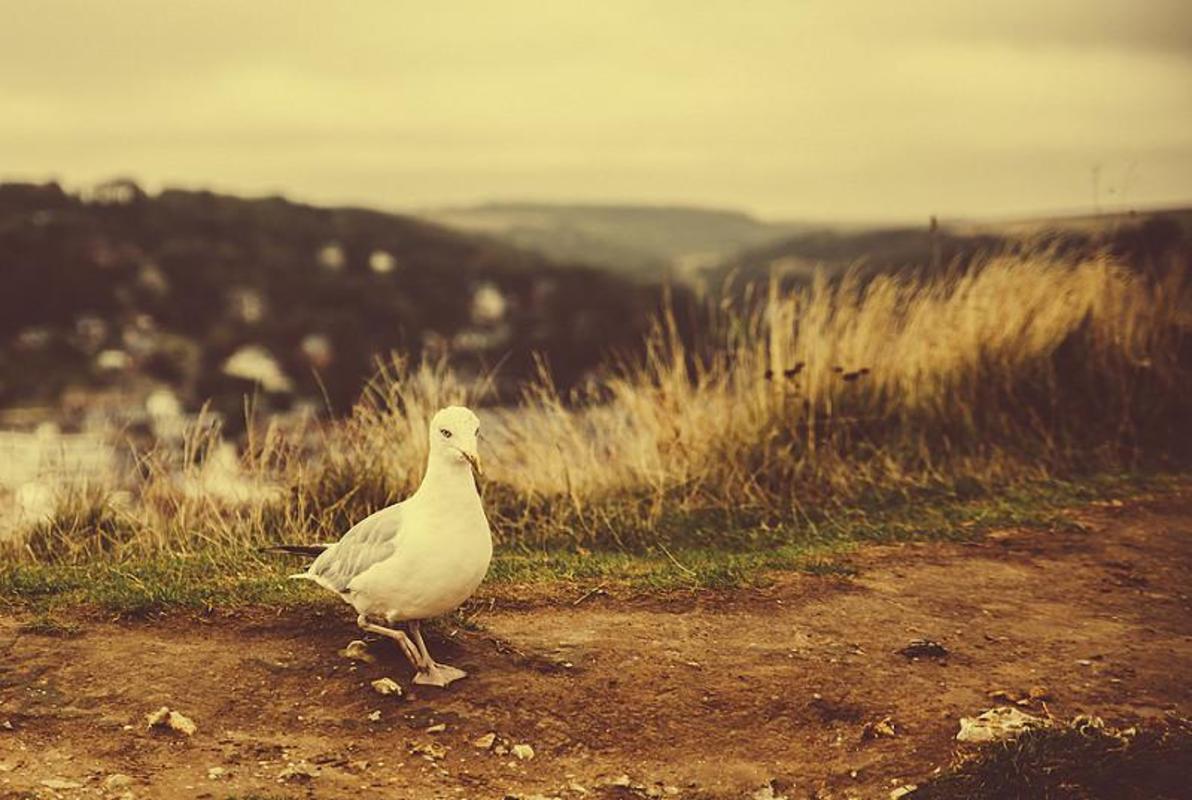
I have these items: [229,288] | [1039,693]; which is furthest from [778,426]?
[229,288]

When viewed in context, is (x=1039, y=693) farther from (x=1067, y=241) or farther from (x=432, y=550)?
(x=1067, y=241)

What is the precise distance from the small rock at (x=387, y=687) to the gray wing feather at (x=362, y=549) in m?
0.38

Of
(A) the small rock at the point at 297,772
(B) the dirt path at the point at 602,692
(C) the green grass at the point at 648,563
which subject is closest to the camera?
(A) the small rock at the point at 297,772

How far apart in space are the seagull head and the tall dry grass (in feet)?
9.03

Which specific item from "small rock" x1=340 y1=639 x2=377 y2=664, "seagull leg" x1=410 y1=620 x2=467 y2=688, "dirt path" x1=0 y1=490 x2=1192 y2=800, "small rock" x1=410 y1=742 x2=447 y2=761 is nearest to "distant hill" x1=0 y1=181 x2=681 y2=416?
"dirt path" x1=0 y1=490 x2=1192 y2=800

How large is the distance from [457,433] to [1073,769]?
2356 millimetres

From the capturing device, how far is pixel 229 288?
55438mm

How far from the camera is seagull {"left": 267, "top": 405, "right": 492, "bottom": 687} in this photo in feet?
14.9

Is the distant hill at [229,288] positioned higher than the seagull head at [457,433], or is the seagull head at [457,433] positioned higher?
the seagull head at [457,433]

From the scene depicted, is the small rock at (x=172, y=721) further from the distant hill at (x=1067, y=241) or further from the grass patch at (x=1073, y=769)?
the distant hill at (x=1067, y=241)

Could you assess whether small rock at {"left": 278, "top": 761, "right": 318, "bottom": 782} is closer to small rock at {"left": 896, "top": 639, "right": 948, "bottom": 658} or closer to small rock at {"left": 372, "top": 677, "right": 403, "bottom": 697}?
small rock at {"left": 372, "top": 677, "right": 403, "bottom": 697}

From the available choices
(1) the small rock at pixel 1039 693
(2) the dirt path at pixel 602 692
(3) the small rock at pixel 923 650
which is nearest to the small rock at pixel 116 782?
(2) the dirt path at pixel 602 692

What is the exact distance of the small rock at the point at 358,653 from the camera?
494 cm

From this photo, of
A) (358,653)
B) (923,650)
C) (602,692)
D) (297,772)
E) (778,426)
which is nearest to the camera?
(297,772)
